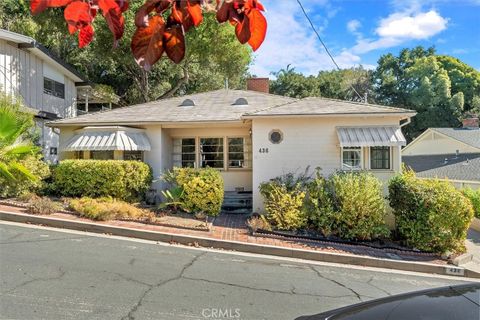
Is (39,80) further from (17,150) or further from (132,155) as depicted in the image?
(17,150)

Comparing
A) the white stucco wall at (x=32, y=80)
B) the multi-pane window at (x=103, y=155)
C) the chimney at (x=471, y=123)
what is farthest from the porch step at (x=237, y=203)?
the chimney at (x=471, y=123)

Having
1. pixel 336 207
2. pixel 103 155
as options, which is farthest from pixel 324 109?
pixel 103 155

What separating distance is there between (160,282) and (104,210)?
4.77m

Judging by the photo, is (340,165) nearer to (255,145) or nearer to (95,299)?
(255,145)

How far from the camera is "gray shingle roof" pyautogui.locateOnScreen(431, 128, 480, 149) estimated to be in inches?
907

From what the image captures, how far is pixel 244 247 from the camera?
27.9 feet

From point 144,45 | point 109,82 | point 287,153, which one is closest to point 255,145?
point 287,153

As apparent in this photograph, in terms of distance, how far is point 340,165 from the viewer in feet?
38.6

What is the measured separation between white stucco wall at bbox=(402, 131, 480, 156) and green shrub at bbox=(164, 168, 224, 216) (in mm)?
19144

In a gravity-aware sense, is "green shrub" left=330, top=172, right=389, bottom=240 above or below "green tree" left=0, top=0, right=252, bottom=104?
below

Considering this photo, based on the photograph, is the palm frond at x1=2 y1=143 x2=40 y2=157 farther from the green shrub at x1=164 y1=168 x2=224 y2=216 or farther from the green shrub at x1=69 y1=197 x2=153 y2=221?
the green shrub at x1=164 y1=168 x2=224 y2=216

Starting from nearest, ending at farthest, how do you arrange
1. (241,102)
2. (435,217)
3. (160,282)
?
(160,282) → (435,217) → (241,102)

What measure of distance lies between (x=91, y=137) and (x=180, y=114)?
3.48 meters

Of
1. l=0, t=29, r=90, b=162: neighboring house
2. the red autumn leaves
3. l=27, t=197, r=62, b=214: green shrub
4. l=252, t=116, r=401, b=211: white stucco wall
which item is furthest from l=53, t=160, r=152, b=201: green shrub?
the red autumn leaves
